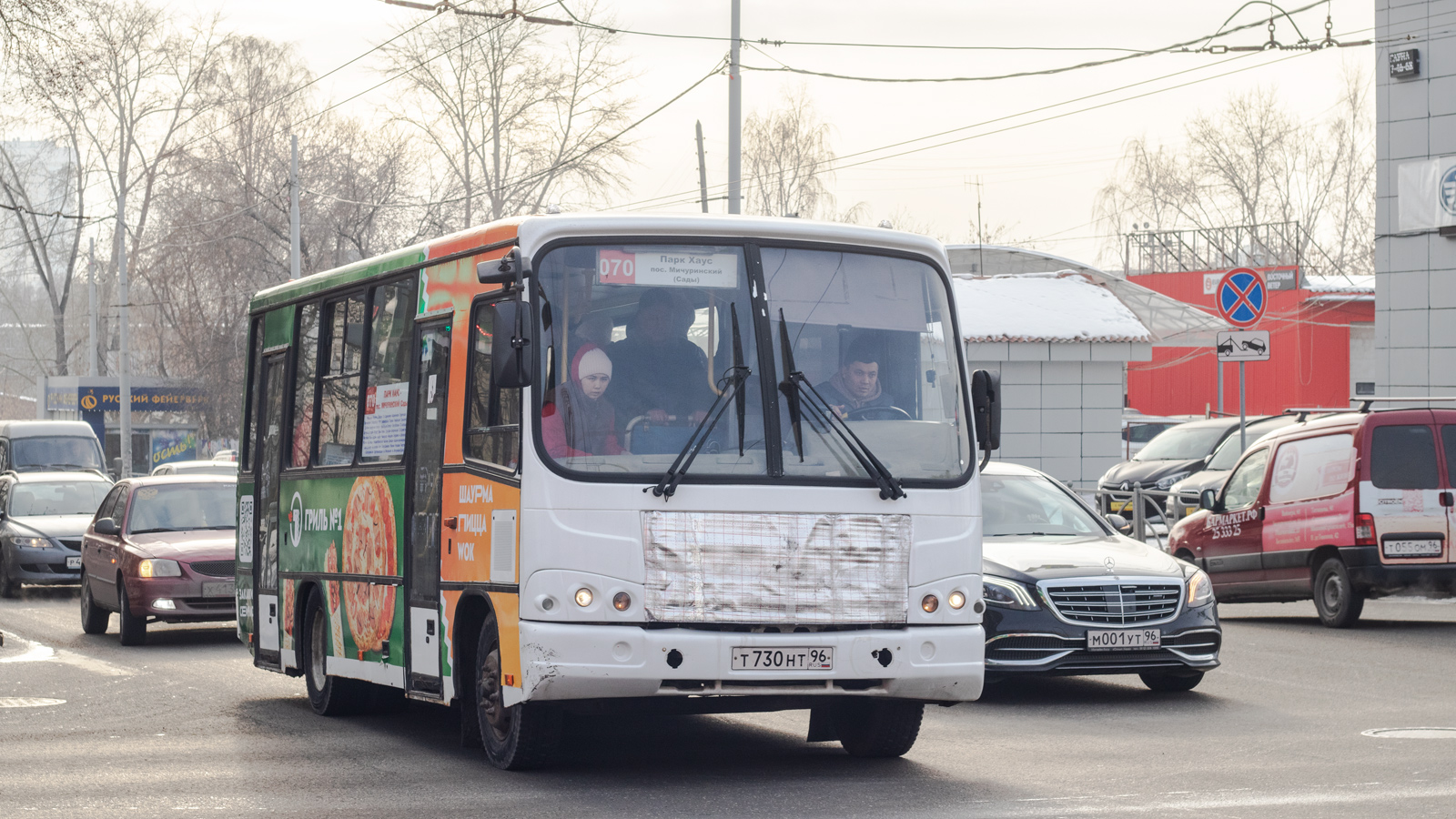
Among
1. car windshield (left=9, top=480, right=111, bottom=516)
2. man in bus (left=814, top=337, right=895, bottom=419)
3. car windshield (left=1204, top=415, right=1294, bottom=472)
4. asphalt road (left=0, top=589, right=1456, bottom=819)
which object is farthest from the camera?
car windshield (left=1204, top=415, right=1294, bottom=472)

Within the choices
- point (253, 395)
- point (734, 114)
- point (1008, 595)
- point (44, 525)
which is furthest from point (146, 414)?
point (1008, 595)

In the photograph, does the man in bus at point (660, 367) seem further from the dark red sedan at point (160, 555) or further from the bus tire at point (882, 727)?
the dark red sedan at point (160, 555)

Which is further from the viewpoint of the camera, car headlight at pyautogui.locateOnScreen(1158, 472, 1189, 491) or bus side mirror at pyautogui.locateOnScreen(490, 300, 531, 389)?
car headlight at pyautogui.locateOnScreen(1158, 472, 1189, 491)

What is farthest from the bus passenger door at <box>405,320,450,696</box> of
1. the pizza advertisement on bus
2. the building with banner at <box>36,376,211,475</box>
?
the building with banner at <box>36,376,211,475</box>

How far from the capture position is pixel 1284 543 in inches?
687

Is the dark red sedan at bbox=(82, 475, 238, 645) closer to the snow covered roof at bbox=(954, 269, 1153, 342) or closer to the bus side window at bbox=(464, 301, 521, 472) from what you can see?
the bus side window at bbox=(464, 301, 521, 472)

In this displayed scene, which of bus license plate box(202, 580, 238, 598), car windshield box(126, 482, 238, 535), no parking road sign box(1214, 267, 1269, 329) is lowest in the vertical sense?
bus license plate box(202, 580, 238, 598)

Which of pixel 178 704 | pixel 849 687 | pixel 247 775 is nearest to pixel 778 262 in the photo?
pixel 849 687

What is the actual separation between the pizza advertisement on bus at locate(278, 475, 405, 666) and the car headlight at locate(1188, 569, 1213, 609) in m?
4.93

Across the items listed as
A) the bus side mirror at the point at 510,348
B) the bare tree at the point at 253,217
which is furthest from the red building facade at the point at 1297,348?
the bus side mirror at the point at 510,348

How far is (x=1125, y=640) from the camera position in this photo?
459 inches

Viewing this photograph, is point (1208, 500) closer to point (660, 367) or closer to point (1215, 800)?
point (1215, 800)

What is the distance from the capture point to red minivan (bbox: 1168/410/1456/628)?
16188mm

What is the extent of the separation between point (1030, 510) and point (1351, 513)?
14.4 feet
